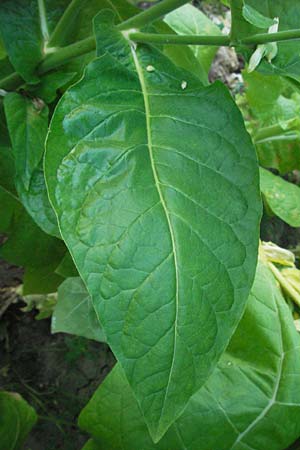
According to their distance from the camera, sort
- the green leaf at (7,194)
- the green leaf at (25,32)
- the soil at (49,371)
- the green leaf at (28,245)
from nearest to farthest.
→ the green leaf at (25,32)
the green leaf at (7,194)
the green leaf at (28,245)
the soil at (49,371)

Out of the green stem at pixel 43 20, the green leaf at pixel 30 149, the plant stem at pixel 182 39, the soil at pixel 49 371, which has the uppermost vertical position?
the plant stem at pixel 182 39

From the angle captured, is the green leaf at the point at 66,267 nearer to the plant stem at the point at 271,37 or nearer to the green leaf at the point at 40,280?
the green leaf at the point at 40,280

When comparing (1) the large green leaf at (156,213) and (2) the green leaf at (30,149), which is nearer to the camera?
(1) the large green leaf at (156,213)

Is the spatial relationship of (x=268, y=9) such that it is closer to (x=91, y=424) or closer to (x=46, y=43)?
(x=46, y=43)

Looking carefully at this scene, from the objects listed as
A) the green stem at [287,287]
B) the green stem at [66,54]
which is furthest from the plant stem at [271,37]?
the green stem at [287,287]

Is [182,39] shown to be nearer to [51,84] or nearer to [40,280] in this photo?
[51,84]

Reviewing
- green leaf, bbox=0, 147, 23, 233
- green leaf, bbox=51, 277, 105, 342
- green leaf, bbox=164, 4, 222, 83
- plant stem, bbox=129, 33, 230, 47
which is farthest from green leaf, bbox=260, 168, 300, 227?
plant stem, bbox=129, 33, 230, 47

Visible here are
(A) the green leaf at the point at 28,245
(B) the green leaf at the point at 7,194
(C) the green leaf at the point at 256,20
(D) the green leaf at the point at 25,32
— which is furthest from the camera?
(A) the green leaf at the point at 28,245
